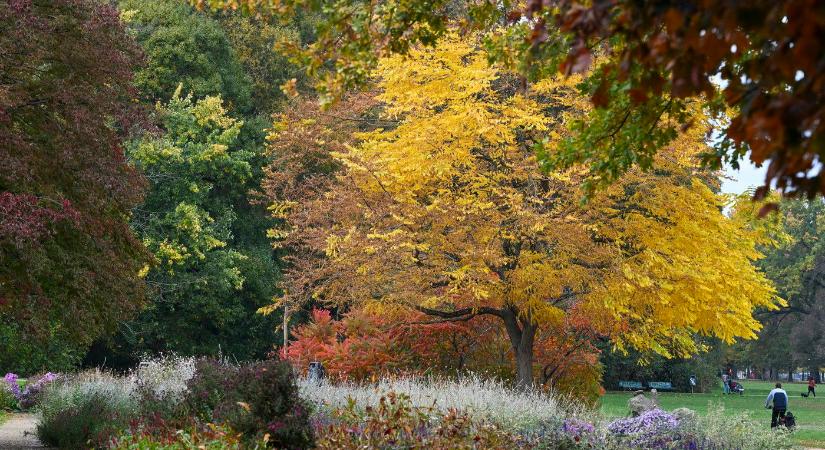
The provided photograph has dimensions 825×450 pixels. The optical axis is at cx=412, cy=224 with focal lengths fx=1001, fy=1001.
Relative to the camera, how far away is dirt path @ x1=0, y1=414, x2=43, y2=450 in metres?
15.4

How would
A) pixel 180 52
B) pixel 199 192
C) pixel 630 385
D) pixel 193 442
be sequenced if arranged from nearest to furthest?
pixel 193 442, pixel 199 192, pixel 180 52, pixel 630 385

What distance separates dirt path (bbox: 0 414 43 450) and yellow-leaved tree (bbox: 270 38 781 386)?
5.98 metres

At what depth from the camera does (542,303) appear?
1773 centimetres

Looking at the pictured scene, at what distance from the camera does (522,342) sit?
19.0 meters

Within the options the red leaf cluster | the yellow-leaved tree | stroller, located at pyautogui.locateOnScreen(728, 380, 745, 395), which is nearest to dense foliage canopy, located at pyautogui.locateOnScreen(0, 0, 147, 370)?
the yellow-leaved tree

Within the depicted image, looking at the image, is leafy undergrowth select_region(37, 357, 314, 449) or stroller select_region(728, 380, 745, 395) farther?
stroller select_region(728, 380, 745, 395)

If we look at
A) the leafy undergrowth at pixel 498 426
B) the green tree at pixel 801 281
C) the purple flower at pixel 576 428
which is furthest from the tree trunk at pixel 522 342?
the green tree at pixel 801 281

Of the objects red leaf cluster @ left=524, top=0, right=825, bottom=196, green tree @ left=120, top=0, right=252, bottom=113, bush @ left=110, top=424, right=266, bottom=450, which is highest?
green tree @ left=120, top=0, right=252, bottom=113

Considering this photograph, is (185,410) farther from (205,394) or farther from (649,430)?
(649,430)

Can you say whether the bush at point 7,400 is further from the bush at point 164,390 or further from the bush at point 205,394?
the bush at point 205,394

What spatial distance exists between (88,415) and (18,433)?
3.82 m

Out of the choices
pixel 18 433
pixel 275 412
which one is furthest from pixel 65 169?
pixel 18 433

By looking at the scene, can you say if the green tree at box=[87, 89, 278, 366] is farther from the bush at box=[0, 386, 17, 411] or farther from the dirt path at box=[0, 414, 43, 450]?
the dirt path at box=[0, 414, 43, 450]

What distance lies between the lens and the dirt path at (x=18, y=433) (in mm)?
15391
